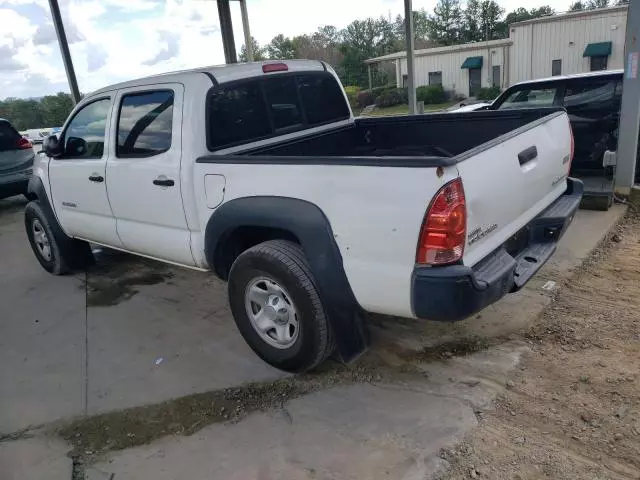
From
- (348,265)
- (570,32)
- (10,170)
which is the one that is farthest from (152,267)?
(570,32)

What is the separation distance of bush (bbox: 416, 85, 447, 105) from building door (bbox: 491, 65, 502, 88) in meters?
2.84

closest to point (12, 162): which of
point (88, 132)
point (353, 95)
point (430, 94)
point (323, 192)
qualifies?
point (88, 132)

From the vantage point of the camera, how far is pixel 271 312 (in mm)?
3297

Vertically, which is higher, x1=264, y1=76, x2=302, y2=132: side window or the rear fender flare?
x1=264, y1=76, x2=302, y2=132: side window

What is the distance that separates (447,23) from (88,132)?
200 feet

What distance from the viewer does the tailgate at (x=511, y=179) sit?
2613mm

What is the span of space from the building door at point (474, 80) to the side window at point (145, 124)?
28.3 m

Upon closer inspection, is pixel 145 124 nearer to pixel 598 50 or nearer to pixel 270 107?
pixel 270 107

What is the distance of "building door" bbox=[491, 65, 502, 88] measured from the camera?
96.0 ft

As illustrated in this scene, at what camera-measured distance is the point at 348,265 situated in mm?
2805

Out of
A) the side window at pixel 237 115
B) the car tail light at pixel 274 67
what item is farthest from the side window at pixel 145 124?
the car tail light at pixel 274 67

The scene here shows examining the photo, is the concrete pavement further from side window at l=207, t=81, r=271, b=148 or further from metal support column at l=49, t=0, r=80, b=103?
metal support column at l=49, t=0, r=80, b=103

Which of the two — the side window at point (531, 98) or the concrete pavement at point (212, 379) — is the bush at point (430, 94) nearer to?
the side window at point (531, 98)

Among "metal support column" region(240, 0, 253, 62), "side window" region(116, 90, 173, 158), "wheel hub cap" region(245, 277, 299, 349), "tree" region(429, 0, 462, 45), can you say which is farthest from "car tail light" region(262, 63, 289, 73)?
"tree" region(429, 0, 462, 45)
